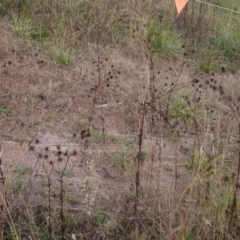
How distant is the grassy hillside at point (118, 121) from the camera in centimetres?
369

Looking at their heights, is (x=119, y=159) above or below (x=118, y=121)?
below

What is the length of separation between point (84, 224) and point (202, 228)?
2.27 ft

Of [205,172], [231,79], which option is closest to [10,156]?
[205,172]

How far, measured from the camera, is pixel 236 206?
351cm

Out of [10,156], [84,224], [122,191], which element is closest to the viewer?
[84,224]

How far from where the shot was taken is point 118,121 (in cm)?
518

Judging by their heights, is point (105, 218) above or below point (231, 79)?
below

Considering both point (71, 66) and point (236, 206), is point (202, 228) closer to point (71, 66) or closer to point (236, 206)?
point (236, 206)

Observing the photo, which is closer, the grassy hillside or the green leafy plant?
the grassy hillside

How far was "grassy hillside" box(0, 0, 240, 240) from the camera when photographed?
369 centimetres

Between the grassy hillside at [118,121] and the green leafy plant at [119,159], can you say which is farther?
the green leafy plant at [119,159]

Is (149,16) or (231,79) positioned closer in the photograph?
(231,79)

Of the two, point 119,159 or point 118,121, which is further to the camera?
Result: point 118,121

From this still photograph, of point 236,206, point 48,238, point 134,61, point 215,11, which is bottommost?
point 48,238
